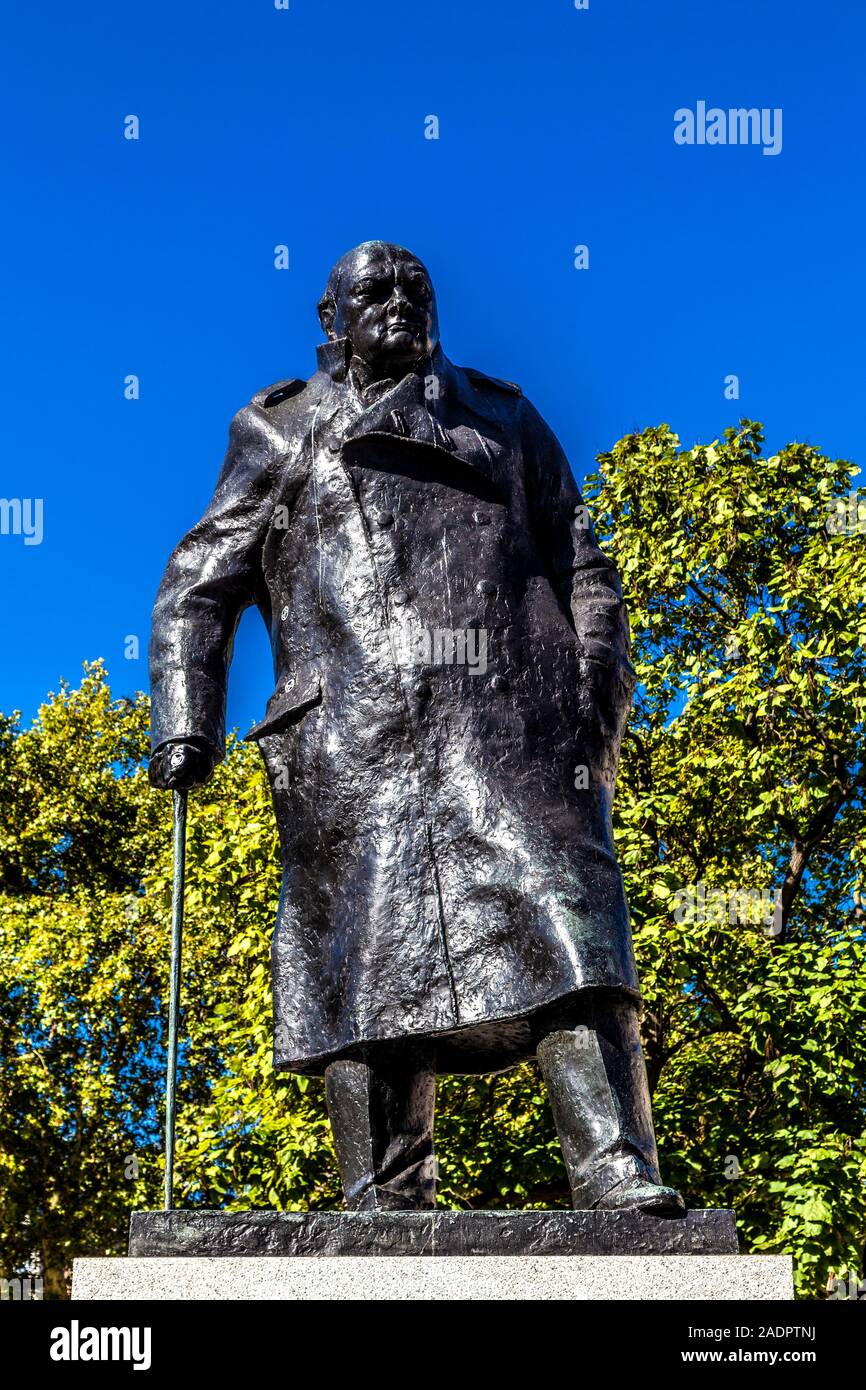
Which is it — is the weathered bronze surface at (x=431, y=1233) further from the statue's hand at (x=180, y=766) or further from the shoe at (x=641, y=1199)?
the statue's hand at (x=180, y=766)

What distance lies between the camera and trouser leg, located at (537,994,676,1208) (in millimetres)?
4426

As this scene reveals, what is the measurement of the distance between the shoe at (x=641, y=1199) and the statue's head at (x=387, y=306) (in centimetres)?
264

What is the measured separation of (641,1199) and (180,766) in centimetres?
192

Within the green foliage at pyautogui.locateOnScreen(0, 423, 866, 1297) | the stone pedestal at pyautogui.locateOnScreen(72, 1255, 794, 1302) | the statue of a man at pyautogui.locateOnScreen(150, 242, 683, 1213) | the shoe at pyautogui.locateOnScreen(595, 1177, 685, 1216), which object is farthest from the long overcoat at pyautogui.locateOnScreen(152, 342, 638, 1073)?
the green foliage at pyautogui.locateOnScreen(0, 423, 866, 1297)

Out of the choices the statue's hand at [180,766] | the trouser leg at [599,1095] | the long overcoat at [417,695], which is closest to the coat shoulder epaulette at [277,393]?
the long overcoat at [417,695]

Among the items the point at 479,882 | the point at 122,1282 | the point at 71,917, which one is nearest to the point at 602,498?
the point at 71,917

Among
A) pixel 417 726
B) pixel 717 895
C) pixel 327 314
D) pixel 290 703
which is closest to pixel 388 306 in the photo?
pixel 327 314

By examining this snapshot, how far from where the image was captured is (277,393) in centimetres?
573

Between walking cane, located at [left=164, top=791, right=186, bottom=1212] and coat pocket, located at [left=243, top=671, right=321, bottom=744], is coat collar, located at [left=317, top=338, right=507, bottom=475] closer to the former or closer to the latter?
coat pocket, located at [left=243, top=671, right=321, bottom=744]

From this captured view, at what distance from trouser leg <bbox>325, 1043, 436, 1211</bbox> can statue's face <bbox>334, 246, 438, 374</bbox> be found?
215cm

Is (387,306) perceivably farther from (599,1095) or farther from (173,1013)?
(599,1095)

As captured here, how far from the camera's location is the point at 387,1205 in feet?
15.6
